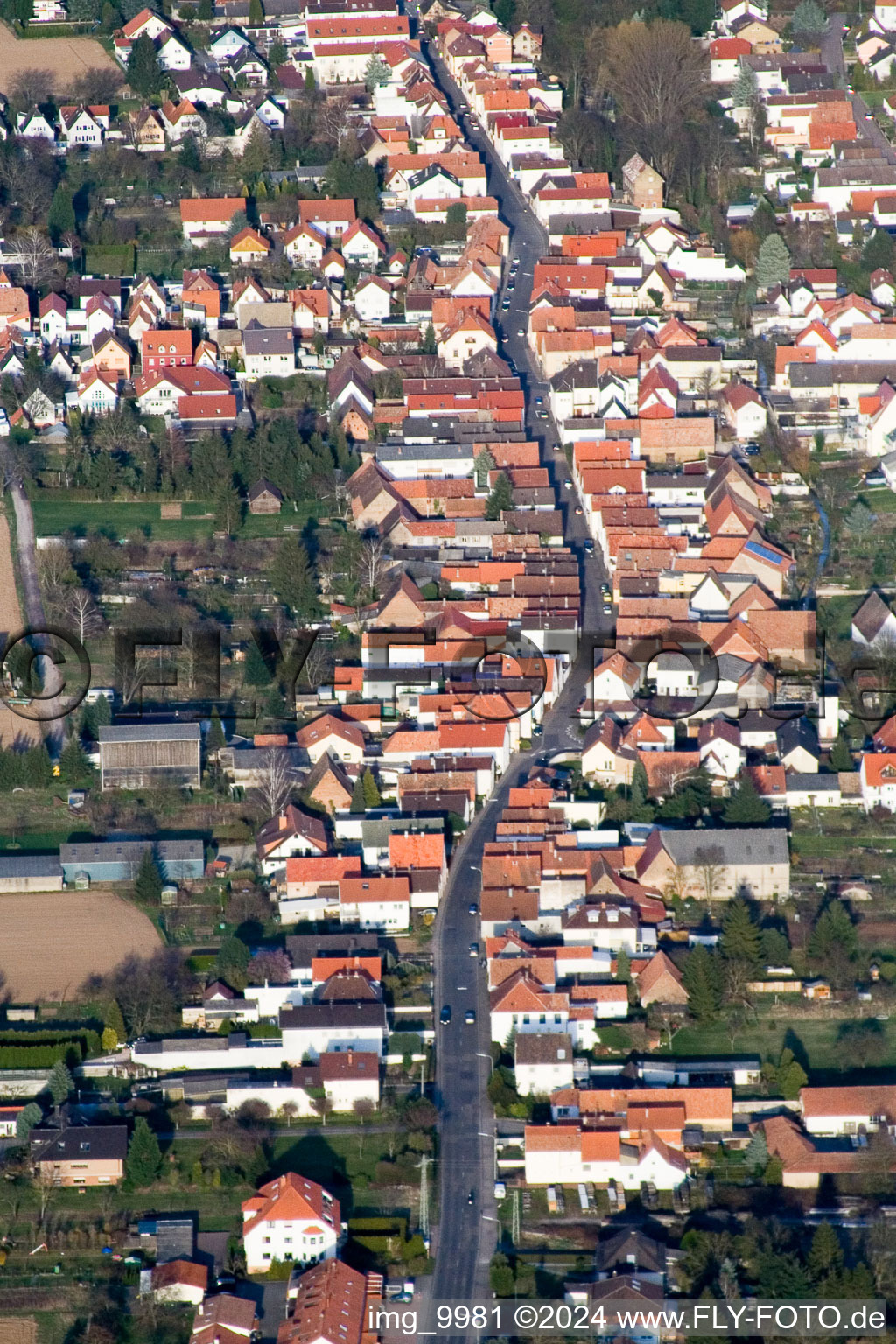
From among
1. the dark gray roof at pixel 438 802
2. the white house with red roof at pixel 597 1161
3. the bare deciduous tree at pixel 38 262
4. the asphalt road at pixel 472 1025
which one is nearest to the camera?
the asphalt road at pixel 472 1025

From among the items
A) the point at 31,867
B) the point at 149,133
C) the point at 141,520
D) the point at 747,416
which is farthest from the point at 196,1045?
the point at 149,133

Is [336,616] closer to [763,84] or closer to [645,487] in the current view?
[645,487]

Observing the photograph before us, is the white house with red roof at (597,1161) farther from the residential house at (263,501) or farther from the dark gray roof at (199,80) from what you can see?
the dark gray roof at (199,80)

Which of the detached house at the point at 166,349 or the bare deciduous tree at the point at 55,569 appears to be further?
the detached house at the point at 166,349

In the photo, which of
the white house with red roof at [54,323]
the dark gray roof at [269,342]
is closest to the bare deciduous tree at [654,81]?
the dark gray roof at [269,342]

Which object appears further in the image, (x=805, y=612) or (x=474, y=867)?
(x=805, y=612)

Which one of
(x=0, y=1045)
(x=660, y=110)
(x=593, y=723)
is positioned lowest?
(x=0, y=1045)

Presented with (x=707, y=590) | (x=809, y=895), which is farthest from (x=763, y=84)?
(x=809, y=895)

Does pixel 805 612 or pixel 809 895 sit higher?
pixel 805 612
